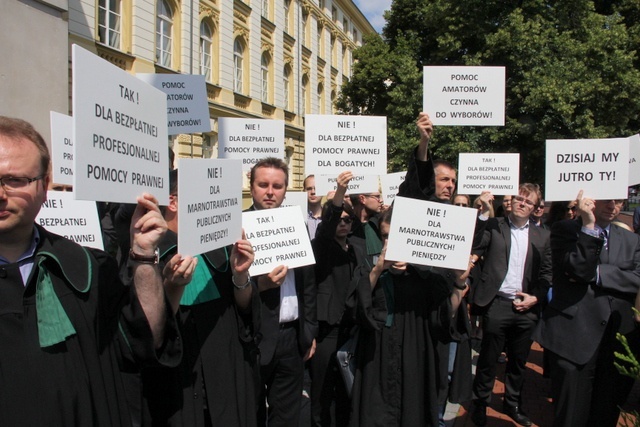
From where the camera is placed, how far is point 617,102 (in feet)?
49.6

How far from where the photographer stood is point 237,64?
22.0 m

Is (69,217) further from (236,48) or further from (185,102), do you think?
(236,48)

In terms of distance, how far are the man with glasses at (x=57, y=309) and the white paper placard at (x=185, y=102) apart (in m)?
3.05

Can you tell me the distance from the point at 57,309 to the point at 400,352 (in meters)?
2.30

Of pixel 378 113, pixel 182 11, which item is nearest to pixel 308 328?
pixel 182 11

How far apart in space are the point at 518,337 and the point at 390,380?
1935mm

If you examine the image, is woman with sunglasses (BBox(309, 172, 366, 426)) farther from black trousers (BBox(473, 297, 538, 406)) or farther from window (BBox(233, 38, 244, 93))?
window (BBox(233, 38, 244, 93))

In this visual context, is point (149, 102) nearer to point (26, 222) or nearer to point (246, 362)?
point (26, 222)

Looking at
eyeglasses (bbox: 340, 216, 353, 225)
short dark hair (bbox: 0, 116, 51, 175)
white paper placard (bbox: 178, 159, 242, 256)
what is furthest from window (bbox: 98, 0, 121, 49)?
→ short dark hair (bbox: 0, 116, 51, 175)

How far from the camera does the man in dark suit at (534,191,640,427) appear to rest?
354cm

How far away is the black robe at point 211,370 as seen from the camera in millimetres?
2328

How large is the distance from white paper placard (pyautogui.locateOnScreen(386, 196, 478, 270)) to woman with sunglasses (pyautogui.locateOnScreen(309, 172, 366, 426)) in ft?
2.38

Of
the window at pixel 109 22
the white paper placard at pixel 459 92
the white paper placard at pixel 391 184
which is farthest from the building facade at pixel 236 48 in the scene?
the white paper placard at pixel 459 92

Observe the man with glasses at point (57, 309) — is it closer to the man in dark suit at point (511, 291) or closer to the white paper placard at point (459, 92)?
the white paper placard at point (459, 92)
